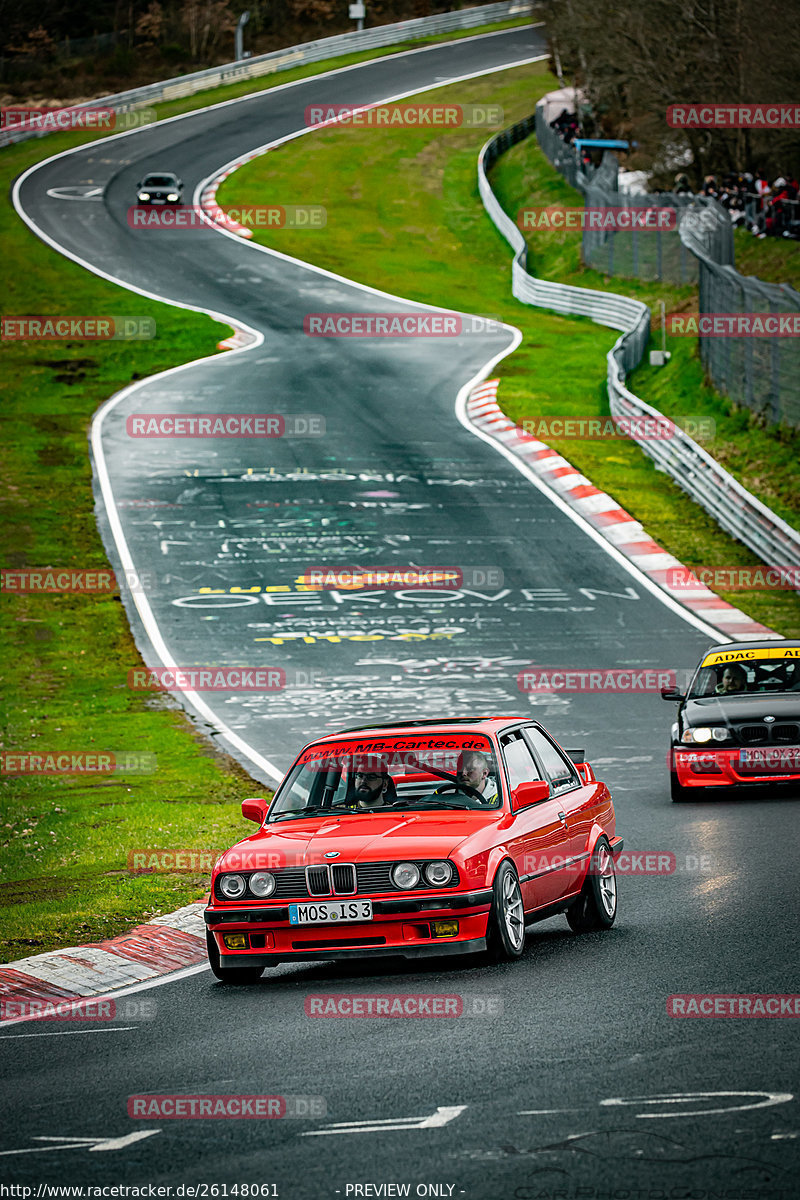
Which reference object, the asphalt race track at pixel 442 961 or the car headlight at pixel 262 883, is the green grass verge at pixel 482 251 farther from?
the car headlight at pixel 262 883

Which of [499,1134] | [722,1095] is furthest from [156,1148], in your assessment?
[722,1095]

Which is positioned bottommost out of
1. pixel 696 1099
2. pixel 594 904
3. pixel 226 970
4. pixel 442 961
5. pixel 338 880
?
pixel 594 904

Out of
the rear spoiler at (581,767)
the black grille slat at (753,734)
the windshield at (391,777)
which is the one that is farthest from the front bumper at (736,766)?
the windshield at (391,777)

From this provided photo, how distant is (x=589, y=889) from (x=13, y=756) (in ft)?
32.4

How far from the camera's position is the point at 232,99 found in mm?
87562

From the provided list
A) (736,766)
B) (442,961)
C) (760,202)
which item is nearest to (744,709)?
(736,766)

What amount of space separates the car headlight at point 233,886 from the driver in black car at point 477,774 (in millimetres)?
1421

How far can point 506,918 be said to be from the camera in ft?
29.0

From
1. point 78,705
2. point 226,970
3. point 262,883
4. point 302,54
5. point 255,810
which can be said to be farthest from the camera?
point 302,54

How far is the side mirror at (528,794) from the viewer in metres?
9.34

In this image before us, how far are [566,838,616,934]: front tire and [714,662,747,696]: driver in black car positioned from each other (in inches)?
273

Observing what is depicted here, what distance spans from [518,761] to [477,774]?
43 centimetres

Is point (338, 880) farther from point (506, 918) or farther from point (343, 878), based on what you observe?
point (506, 918)

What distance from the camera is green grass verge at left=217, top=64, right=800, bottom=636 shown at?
32.4m
